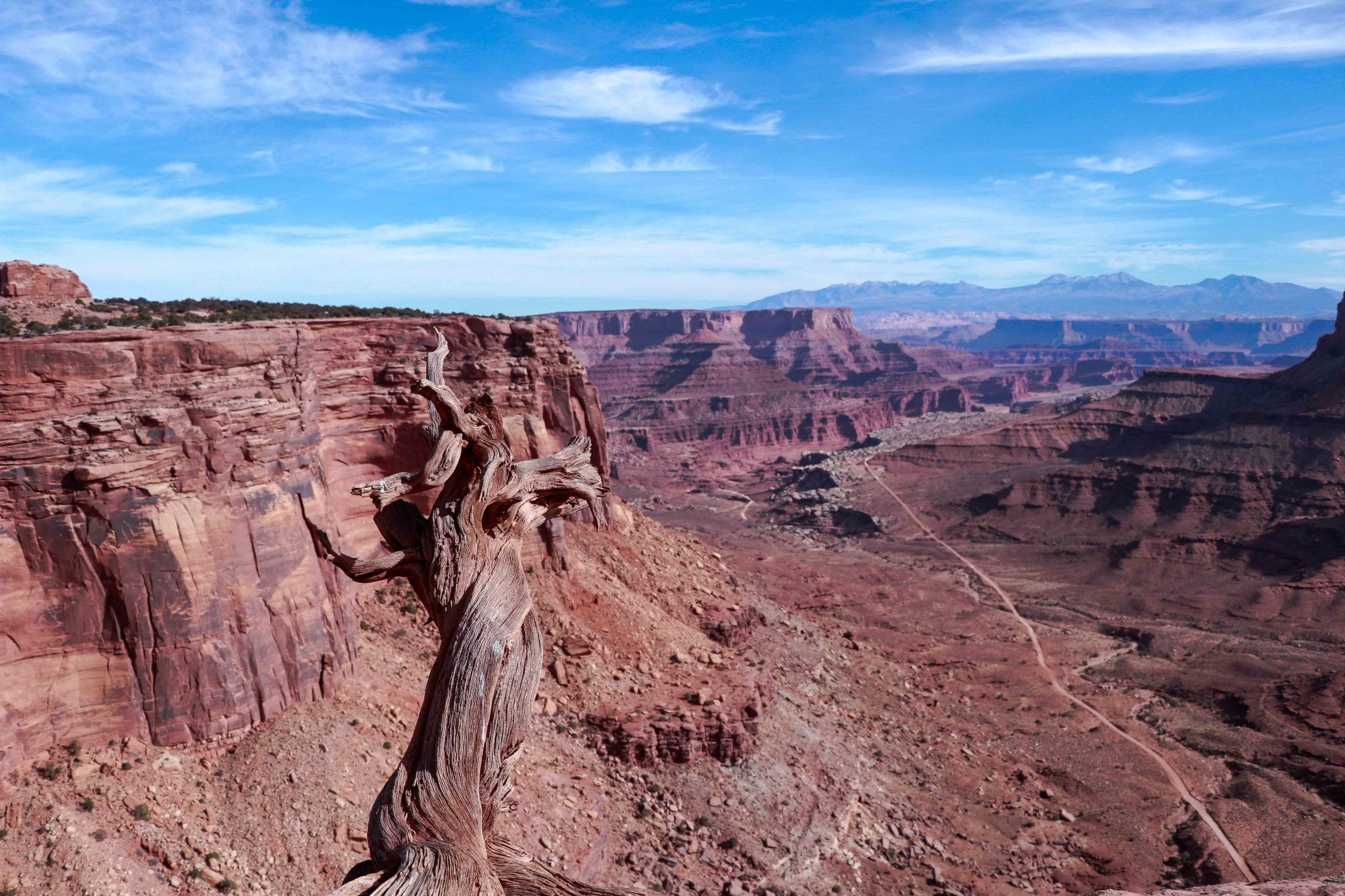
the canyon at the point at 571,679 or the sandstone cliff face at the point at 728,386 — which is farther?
the sandstone cliff face at the point at 728,386

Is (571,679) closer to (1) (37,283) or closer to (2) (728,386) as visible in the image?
(1) (37,283)

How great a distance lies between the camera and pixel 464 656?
5.40 m

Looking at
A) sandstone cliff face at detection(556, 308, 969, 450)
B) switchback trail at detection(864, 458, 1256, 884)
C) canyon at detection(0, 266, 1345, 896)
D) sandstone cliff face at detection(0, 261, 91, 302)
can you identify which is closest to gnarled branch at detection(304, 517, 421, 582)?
canyon at detection(0, 266, 1345, 896)

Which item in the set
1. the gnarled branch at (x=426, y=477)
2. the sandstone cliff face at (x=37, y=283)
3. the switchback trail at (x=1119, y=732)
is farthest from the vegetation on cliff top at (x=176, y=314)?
the switchback trail at (x=1119, y=732)

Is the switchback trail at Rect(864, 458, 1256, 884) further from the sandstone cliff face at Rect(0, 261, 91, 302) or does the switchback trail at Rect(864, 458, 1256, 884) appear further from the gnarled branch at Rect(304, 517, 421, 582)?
the sandstone cliff face at Rect(0, 261, 91, 302)

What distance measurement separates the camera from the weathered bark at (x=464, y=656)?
16.5 feet

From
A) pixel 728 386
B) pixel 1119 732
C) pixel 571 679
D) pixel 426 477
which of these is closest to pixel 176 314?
pixel 571 679

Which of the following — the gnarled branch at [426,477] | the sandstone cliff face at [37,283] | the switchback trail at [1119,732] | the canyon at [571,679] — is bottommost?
the switchback trail at [1119,732]

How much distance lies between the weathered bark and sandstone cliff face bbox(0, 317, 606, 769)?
1330 centimetres

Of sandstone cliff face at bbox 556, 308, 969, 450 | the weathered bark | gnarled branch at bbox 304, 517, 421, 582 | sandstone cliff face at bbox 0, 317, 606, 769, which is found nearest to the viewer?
the weathered bark

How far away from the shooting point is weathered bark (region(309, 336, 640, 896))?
502 centimetres

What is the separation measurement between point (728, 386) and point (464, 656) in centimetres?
14838

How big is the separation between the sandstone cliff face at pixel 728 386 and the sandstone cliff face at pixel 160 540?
10805 cm

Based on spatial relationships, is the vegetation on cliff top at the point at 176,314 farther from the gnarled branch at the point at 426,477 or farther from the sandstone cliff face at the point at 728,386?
the sandstone cliff face at the point at 728,386
